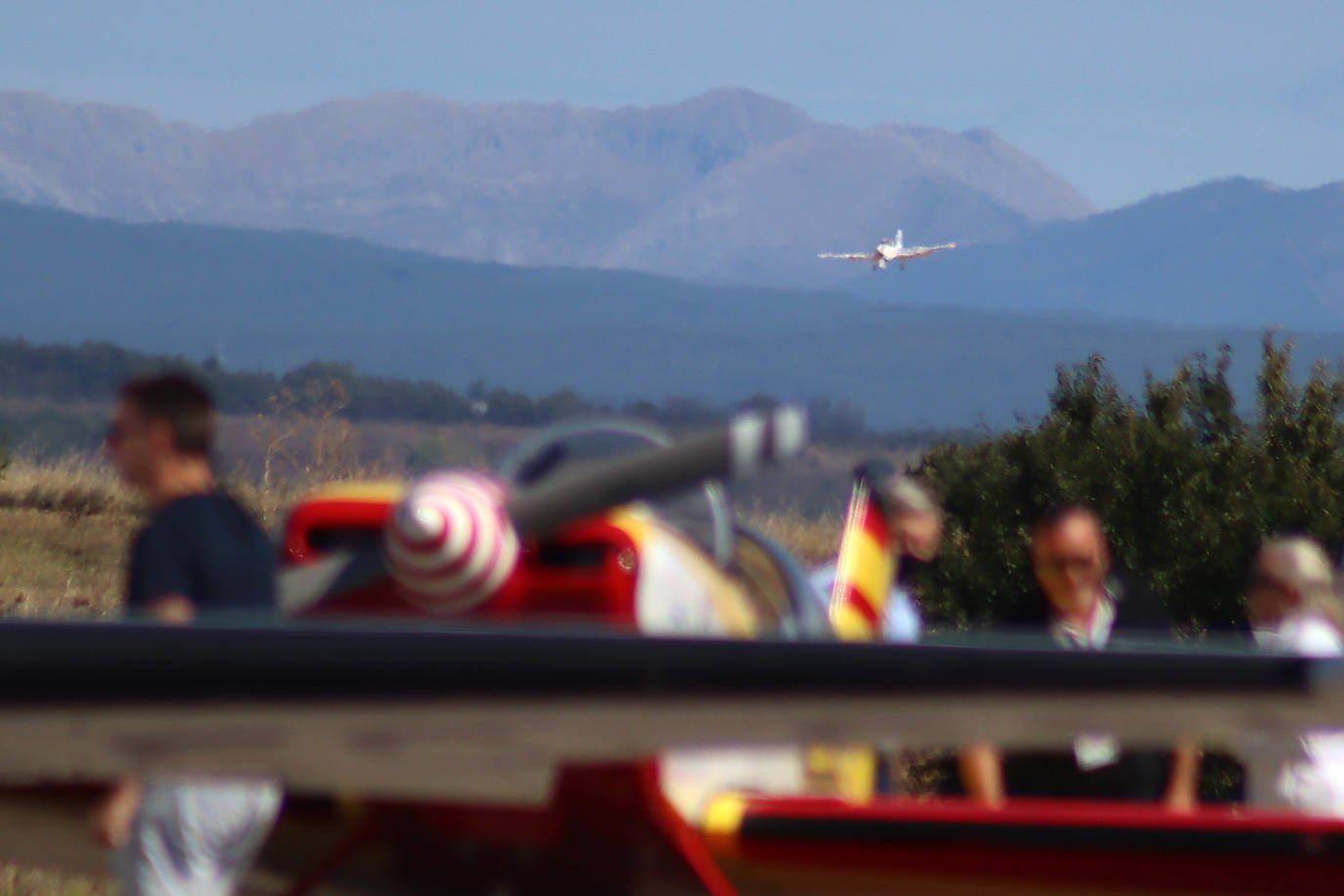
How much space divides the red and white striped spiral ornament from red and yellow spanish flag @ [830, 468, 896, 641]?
84.5 inches

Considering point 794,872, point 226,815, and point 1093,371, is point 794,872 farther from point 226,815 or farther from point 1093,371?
point 1093,371

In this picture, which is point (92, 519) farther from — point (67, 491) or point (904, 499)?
point (904, 499)

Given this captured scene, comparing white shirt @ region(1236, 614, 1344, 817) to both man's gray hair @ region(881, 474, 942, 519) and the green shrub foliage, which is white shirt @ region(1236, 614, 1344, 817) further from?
the green shrub foliage

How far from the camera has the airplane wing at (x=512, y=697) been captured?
155 cm

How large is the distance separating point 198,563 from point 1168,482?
995cm

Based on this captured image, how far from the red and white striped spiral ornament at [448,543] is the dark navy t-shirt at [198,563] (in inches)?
21.0

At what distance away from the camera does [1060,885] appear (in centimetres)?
328

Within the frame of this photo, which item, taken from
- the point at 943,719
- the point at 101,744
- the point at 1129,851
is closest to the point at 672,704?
the point at 943,719

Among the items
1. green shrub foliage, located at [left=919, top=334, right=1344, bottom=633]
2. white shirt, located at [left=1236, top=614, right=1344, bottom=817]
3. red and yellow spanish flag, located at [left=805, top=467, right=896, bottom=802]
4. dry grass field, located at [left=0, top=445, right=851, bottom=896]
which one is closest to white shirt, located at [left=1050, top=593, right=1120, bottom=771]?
white shirt, located at [left=1236, top=614, right=1344, bottom=817]

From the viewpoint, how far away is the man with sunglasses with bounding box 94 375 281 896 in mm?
2955

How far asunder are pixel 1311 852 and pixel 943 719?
1781 mm

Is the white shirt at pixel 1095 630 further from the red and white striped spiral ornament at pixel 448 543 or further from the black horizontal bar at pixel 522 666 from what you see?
the black horizontal bar at pixel 522 666

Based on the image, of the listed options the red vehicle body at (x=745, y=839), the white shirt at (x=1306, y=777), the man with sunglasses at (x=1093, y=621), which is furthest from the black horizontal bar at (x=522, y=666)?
the man with sunglasses at (x=1093, y=621)

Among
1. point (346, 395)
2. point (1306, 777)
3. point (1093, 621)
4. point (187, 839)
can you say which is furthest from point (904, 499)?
point (346, 395)
